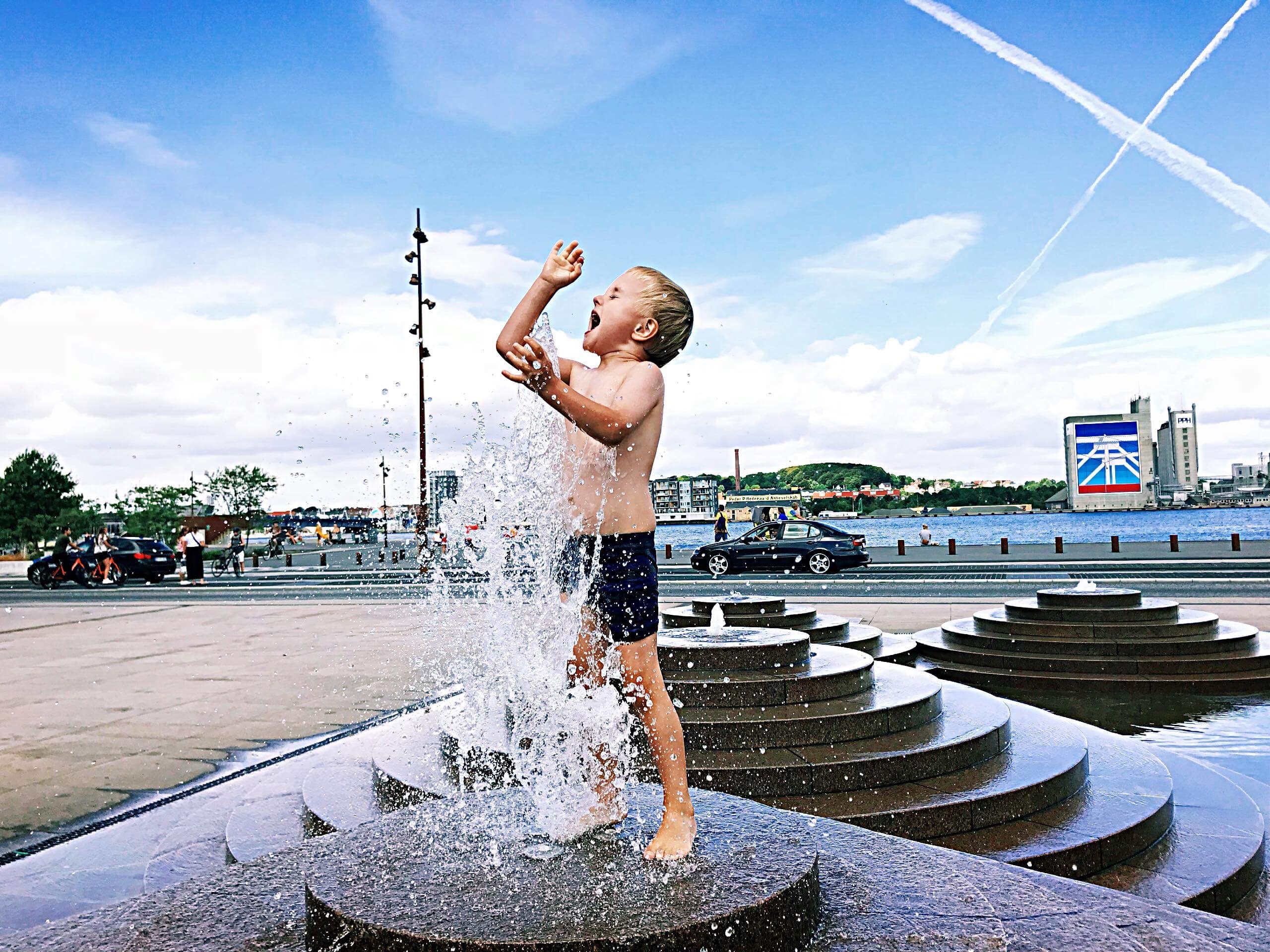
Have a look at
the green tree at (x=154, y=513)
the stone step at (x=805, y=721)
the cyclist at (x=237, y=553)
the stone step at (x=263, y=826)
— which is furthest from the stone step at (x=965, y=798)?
the green tree at (x=154, y=513)

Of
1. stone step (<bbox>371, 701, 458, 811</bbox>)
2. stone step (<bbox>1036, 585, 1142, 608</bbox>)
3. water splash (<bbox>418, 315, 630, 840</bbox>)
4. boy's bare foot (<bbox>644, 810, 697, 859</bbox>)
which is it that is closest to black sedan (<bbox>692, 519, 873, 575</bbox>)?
stone step (<bbox>1036, 585, 1142, 608</bbox>)

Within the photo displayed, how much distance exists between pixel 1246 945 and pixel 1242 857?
2040 millimetres

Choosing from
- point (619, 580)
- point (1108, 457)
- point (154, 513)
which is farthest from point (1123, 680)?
point (154, 513)

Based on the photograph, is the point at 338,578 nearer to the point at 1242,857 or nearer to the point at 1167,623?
the point at 1167,623

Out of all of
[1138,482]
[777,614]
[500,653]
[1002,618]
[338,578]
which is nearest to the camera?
[500,653]

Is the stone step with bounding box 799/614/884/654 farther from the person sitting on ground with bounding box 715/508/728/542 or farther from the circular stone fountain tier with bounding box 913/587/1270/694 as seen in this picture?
the person sitting on ground with bounding box 715/508/728/542

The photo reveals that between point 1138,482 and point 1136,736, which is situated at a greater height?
point 1138,482

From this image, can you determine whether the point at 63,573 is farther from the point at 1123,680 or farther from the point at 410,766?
the point at 1123,680

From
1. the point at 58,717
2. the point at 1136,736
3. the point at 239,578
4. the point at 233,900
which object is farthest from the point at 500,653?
the point at 239,578

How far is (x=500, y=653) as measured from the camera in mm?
3648

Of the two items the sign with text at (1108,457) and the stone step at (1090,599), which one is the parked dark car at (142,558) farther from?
the sign with text at (1108,457)

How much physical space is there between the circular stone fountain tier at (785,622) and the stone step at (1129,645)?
895mm

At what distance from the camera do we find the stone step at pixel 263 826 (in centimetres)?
408

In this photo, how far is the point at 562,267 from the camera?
2809 mm
